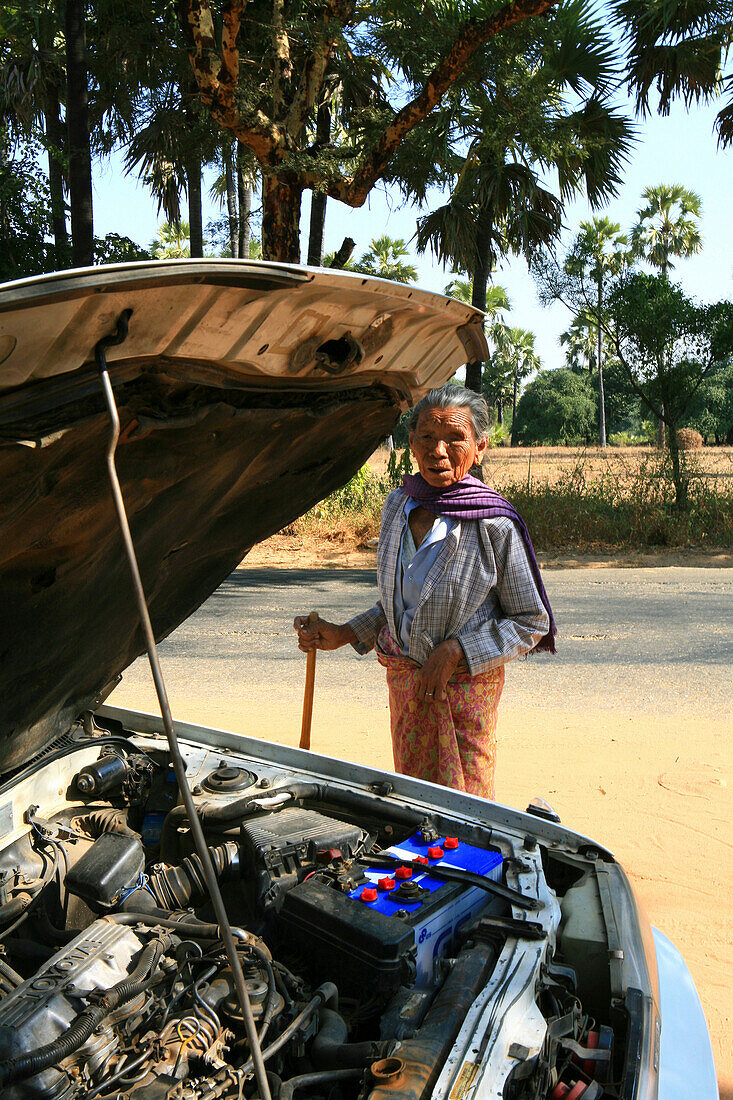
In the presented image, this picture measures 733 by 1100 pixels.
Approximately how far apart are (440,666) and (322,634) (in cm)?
52

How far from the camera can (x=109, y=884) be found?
1935 mm

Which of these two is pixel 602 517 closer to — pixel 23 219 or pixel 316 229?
pixel 316 229

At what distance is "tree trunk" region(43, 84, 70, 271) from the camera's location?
11680 mm

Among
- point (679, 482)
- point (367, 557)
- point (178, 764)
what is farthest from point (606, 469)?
point (178, 764)

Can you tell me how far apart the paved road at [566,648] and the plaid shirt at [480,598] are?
10.5ft

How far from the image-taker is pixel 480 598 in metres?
2.70

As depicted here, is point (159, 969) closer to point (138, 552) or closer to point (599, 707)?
point (138, 552)

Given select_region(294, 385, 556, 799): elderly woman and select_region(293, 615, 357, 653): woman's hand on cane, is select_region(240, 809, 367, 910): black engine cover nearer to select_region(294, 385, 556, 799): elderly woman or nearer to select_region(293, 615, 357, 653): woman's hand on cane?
select_region(294, 385, 556, 799): elderly woman

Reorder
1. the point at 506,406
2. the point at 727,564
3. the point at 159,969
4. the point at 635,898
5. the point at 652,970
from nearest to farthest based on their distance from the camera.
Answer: the point at 159,969 → the point at 652,970 → the point at 635,898 → the point at 727,564 → the point at 506,406

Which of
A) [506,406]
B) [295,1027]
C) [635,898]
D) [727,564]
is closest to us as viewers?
[295,1027]

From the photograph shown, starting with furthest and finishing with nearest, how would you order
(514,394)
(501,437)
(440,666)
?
(514,394) < (501,437) < (440,666)

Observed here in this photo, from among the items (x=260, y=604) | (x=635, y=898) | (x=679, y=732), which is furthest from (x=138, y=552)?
(x=260, y=604)

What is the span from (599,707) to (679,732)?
633 millimetres

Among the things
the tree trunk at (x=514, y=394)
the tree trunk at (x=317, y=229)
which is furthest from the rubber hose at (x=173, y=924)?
the tree trunk at (x=514, y=394)
